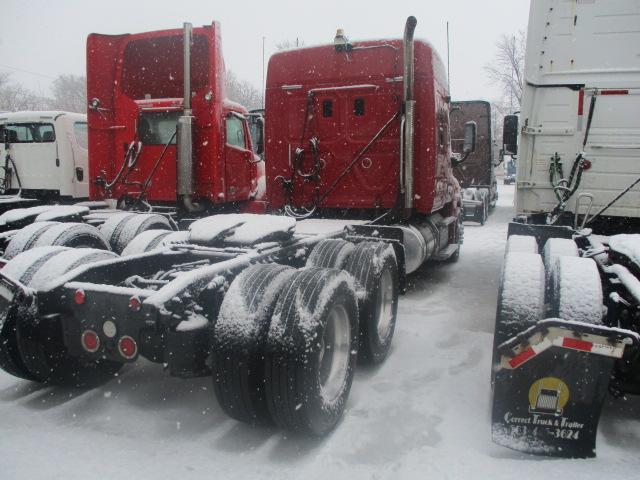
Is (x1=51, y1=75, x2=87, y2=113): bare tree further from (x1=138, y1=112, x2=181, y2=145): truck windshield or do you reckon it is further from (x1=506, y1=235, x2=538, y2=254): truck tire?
(x1=506, y1=235, x2=538, y2=254): truck tire

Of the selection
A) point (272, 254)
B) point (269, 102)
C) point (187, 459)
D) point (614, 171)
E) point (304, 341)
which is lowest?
point (187, 459)

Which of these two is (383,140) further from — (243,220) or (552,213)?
(243,220)

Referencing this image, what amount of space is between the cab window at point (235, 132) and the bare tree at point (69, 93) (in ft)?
237

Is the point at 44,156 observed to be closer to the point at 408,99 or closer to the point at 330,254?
the point at 408,99

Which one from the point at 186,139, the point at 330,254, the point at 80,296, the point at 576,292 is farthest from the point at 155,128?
the point at 576,292

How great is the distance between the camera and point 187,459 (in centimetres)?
317

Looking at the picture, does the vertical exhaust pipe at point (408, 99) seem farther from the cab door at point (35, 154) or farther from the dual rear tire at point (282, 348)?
the cab door at point (35, 154)

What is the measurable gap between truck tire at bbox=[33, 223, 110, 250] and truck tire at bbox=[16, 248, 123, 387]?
117 cm

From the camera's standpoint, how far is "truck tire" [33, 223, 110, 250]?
16.6 feet

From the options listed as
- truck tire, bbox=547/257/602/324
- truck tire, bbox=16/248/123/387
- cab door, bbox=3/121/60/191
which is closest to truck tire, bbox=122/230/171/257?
truck tire, bbox=16/248/123/387

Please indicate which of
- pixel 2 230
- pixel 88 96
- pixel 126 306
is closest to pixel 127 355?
pixel 126 306

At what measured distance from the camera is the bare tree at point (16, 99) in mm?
64256

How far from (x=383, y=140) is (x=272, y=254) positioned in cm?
324

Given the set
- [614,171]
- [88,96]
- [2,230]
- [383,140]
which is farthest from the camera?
[88,96]
